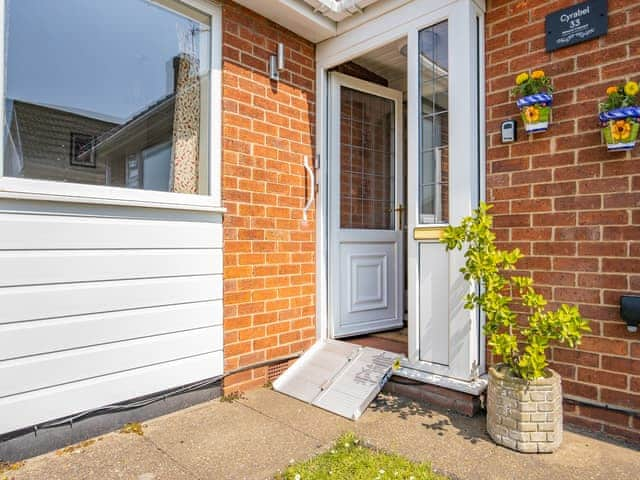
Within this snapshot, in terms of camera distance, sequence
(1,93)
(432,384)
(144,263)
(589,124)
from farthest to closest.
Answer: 1. (432,384)
2. (144,263)
3. (589,124)
4. (1,93)

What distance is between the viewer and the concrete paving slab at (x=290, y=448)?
2.03m

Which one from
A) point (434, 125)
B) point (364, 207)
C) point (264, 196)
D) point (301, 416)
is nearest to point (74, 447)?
point (301, 416)

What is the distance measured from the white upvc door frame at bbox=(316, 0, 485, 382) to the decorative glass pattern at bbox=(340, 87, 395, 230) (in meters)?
0.24

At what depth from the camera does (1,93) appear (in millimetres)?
2139

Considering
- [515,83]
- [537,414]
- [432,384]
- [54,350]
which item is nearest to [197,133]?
[54,350]

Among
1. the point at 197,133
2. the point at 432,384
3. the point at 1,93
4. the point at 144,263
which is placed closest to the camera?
the point at 1,93

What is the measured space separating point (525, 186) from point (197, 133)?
7.27ft

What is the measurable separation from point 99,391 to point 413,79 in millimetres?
2846

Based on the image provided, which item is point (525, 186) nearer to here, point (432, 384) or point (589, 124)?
point (589, 124)

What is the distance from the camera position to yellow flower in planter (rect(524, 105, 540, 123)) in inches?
97.0

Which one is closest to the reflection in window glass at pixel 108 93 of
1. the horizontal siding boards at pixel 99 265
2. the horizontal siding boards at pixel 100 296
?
the horizontal siding boards at pixel 99 265

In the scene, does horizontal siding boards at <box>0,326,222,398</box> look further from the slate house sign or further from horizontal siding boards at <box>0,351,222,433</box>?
the slate house sign

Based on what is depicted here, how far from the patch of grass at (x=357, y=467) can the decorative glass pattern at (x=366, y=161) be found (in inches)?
77.9

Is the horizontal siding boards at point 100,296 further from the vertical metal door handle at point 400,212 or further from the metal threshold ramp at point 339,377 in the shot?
the vertical metal door handle at point 400,212
